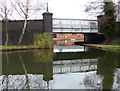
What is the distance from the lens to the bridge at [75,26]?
2433 cm

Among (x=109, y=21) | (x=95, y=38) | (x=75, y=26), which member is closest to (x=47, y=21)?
(x=75, y=26)

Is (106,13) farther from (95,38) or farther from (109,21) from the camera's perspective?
(95,38)

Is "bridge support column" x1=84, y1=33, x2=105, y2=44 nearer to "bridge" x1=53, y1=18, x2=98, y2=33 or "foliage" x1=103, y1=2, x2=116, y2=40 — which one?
"bridge" x1=53, y1=18, x2=98, y2=33

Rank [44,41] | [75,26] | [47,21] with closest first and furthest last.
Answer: [44,41], [47,21], [75,26]

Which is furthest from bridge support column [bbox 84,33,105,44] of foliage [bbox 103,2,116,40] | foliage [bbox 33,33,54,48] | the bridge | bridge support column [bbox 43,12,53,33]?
foliage [bbox 33,33,54,48]

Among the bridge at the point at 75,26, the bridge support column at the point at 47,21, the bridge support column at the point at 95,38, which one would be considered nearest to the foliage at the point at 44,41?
the bridge support column at the point at 47,21

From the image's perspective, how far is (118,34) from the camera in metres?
25.3

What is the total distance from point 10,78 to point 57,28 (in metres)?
19.6

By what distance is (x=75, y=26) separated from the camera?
25750 millimetres

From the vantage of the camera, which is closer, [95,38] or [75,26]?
[75,26]

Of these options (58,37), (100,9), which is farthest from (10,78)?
(58,37)

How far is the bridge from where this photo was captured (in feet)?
79.8

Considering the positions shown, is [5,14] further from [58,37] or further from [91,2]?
[58,37]

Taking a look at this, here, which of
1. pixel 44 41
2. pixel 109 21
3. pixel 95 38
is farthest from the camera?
pixel 95 38
